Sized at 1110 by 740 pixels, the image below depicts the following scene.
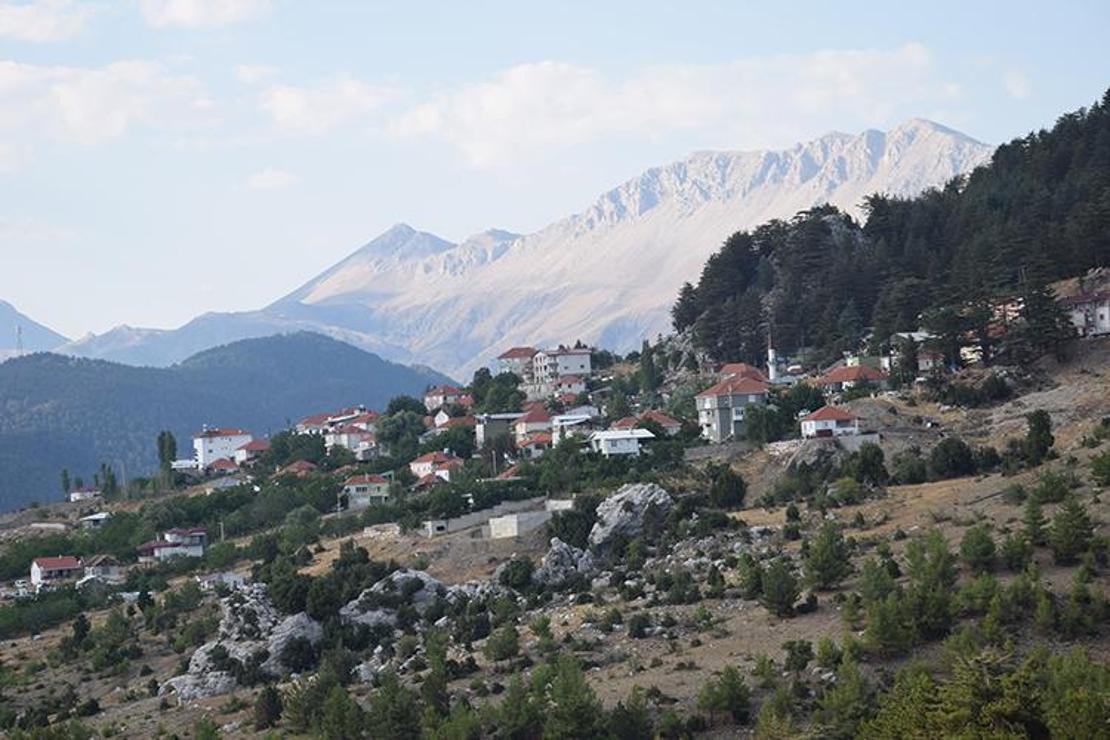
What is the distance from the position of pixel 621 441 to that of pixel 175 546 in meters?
23.6

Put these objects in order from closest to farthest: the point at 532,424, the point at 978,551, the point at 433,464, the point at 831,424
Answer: the point at 978,551
the point at 831,424
the point at 433,464
the point at 532,424

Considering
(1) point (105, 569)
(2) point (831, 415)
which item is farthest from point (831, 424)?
(1) point (105, 569)

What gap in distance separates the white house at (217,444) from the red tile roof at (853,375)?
53773 millimetres

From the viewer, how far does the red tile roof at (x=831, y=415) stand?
242 ft

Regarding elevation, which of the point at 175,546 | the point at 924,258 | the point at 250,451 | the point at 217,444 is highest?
the point at 924,258

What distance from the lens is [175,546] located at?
8862 centimetres

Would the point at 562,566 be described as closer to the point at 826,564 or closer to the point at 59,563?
the point at 826,564

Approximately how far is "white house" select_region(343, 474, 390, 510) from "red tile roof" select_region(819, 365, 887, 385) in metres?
22.2

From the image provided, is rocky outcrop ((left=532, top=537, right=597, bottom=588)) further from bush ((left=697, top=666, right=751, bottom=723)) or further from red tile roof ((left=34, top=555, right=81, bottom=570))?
red tile roof ((left=34, top=555, right=81, bottom=570))

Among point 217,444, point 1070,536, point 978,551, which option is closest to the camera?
point 1070,536

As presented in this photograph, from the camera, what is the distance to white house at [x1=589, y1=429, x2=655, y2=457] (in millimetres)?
80438

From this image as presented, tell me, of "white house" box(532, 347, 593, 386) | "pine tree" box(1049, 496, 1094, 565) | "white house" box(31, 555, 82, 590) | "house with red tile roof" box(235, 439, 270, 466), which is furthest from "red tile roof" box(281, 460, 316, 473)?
"pine tree" box(1049, 496, 1094, 565)

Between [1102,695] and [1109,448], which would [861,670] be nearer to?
[1102,695]

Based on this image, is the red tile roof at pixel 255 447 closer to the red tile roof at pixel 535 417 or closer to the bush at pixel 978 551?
the red tile roof at pixel 535 417
